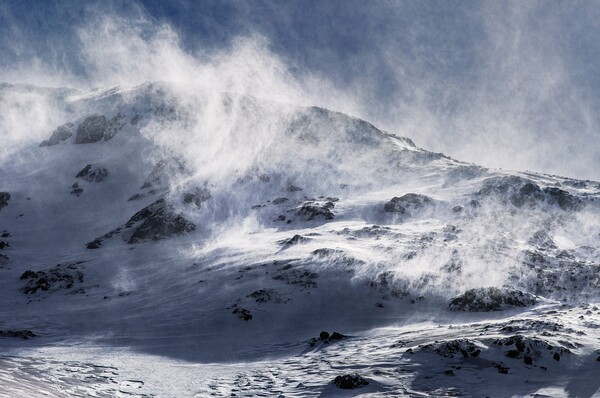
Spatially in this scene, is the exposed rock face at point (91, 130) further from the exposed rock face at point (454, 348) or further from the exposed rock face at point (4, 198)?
the exposed rock face at point (454, 348)

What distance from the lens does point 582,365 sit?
830 inches

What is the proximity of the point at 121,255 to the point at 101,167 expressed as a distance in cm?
3720

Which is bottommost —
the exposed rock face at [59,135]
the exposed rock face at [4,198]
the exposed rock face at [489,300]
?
the exposed rock face at [489,300]

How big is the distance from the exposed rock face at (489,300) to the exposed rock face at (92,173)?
6416 cm

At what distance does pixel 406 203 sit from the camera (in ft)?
213

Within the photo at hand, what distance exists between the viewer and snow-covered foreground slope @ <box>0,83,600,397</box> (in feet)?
A: 72.1

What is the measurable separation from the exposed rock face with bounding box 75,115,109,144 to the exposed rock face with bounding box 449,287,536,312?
82928 millimetres

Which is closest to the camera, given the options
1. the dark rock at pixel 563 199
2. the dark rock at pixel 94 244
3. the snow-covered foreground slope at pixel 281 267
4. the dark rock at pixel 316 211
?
the snow-covered foreground slope at pixel 281 267

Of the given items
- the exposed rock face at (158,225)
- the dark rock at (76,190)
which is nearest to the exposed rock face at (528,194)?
the exposed rock face at (158,225)

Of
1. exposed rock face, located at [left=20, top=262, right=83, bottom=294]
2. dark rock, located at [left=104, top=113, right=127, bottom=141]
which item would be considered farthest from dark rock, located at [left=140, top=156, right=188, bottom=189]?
exposed rock face, located at [left=20, top=262, right=83, bottom=294]

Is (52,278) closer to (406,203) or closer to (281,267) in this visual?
(281,267)

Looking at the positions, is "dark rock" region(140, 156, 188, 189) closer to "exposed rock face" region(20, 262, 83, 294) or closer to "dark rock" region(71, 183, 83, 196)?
"dark rock" region(71, 183, 83, 196)

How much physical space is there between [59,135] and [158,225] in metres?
54.7

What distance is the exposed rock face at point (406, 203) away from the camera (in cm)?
6325
